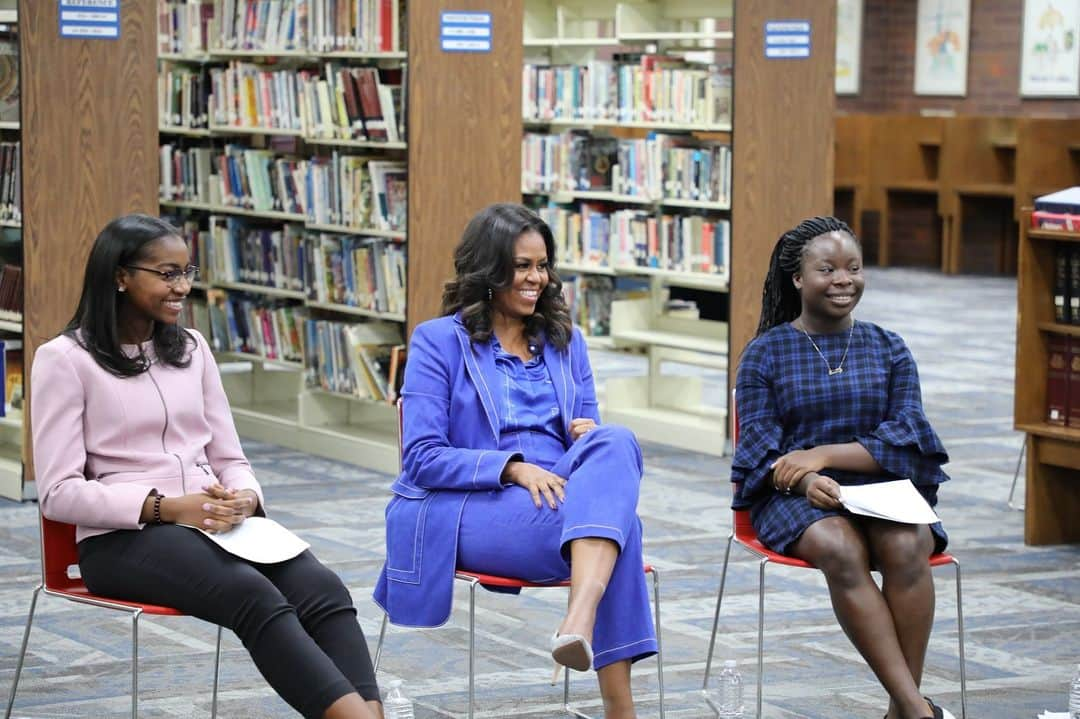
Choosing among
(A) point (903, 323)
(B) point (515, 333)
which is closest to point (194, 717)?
(B) point (515, 333)

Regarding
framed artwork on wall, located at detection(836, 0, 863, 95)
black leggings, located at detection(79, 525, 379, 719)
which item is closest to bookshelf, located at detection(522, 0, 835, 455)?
black leggings, located at detection(79, 525, 379, 719)

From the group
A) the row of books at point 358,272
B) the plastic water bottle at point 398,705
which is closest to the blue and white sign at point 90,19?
the row of books at point 358,272

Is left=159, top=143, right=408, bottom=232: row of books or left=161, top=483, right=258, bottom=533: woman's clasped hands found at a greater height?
left=159, top=143, right=408, bottom=232: row of books

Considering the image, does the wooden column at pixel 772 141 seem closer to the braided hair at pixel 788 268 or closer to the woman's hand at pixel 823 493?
the braided hair at pixel 788 268

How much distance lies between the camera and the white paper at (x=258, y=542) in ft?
11.3

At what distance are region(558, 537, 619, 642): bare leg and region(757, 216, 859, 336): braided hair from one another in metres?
0.84

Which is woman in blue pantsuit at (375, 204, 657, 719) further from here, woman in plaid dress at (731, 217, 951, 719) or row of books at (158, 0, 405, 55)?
row of books at (158, 0, 405, 55)

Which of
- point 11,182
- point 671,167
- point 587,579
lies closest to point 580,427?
point 587,579

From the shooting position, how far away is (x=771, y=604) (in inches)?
204

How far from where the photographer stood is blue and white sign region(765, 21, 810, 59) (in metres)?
7.38

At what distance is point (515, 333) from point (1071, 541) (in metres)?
2.88

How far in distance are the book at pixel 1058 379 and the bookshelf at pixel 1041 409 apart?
1 cm

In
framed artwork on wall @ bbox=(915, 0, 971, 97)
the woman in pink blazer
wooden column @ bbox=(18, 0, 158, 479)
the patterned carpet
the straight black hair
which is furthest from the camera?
framed artwork on wall @ bbox=(915, 0, 971, 97)

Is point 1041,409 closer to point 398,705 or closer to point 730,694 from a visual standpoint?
point 730,694
